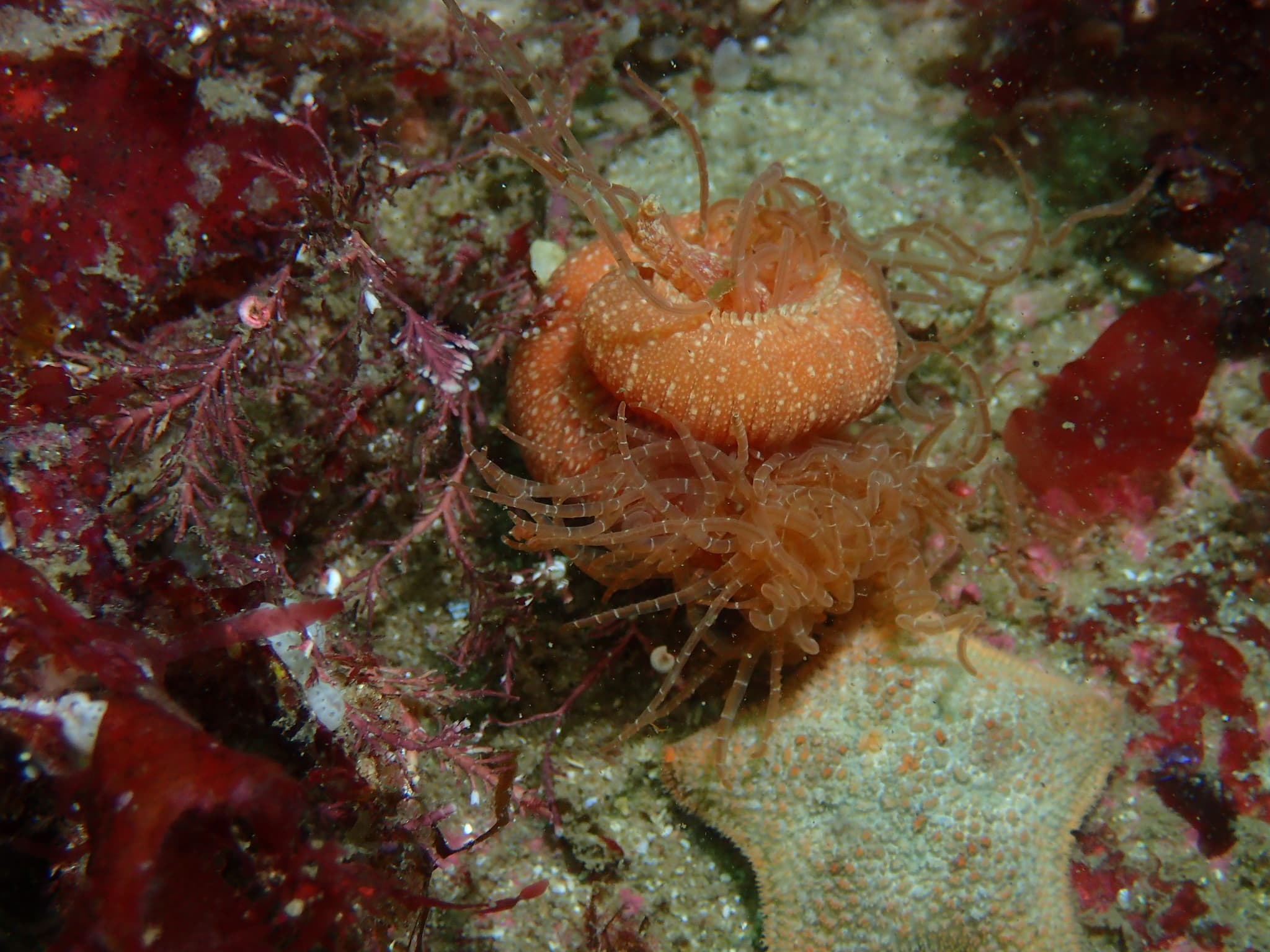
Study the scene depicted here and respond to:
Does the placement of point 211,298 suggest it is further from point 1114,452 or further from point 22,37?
point 1114,452

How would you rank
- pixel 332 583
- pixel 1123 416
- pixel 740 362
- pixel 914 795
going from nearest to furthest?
pixel 740 362 → pixel 914 795 → pixel 332 583 → pixel 1123 416

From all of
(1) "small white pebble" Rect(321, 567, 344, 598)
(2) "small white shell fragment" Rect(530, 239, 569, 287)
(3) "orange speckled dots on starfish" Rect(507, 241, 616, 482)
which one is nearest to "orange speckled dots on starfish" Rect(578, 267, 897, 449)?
(3) "orange speckled dots on starfish" Rect(507, 241, 616, 482)

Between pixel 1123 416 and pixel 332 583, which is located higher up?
pixel 1123 416

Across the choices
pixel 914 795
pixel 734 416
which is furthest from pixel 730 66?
pixel 914 795

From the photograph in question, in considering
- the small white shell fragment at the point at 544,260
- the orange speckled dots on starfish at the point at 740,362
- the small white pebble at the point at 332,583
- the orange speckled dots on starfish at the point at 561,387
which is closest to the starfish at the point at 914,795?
the orange speckled dots on starfish at the point at 740,362

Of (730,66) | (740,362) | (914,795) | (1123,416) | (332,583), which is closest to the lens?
(740,362)

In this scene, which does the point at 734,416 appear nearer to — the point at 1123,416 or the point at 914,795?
the point at 914,795

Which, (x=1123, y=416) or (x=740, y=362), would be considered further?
(x=1123, y=416)

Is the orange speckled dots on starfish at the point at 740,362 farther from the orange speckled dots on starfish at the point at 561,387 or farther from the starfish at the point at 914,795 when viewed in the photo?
the starfish at the point at 914,795
